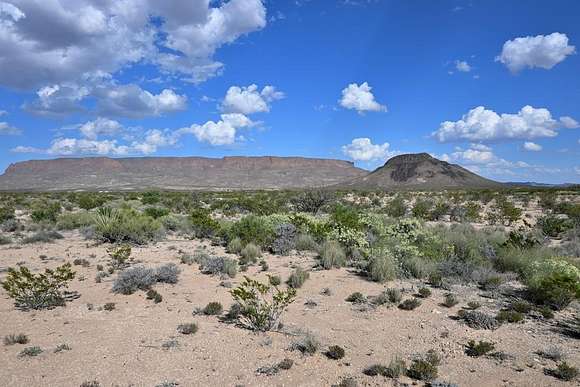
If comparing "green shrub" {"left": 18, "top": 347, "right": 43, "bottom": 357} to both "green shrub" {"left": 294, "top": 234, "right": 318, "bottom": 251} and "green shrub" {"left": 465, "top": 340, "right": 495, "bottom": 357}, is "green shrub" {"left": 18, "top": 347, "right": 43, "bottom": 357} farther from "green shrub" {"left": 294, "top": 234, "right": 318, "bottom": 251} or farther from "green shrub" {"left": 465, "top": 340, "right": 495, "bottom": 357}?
"green shrub" {"left": 294, "top": 234, "right": 318, "bottom": 251}

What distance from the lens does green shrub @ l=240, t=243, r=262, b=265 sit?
11.9m

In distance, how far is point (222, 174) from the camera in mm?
154000

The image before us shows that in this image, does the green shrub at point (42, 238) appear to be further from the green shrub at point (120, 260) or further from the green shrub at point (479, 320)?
the green shrub at point (479, 320)

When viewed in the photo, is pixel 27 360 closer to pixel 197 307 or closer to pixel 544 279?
pixel 197 307

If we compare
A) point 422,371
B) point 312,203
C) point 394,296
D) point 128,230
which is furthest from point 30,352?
point 312,203

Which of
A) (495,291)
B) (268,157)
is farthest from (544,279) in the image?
(268,157)

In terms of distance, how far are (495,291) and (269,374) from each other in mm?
5416

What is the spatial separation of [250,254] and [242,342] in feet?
17.9

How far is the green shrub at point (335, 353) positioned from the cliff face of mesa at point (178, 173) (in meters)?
121

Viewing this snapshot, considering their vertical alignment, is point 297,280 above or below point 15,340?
above

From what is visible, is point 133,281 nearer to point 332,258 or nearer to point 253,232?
point 332,258

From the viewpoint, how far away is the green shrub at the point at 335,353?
604 cm

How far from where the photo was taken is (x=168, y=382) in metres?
5.39

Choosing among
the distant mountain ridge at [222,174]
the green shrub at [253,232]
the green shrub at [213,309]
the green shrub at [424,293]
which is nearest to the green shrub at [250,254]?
the green shrub at [253,232]
